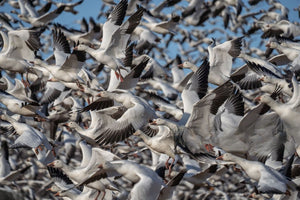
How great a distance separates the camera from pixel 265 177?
21.7 feet

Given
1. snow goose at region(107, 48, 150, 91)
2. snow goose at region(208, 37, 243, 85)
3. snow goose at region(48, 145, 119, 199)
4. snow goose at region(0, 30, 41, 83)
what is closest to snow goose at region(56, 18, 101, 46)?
snow goose at region(0, 30, 41, 83)

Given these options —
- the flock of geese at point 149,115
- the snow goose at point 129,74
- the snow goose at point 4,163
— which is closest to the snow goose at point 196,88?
the flock of geese at point 149,115

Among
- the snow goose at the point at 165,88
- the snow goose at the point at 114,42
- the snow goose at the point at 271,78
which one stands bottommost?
the snow goose at the point at 165,88

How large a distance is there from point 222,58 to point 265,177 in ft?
11.4

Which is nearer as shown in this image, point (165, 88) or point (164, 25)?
point (165, 88)

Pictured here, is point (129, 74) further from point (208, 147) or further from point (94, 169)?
point (208, 147)

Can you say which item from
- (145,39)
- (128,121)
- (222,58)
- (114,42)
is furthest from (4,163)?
(145,39)

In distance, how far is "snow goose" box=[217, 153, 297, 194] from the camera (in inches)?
250

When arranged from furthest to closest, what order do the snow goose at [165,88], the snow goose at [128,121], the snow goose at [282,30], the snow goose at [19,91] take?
the snow goose at [165,88], the snow goose at [282,30], the snow goose at [19,91], the snow goose at [128,121]

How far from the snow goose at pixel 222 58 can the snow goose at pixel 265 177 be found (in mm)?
2536

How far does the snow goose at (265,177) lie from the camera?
6339 millimetres

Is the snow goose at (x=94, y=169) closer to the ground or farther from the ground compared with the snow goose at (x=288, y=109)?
closer to the ground

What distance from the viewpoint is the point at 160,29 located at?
42.9 ft

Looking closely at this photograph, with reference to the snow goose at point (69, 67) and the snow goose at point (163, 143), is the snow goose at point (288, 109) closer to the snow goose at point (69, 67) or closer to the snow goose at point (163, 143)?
the snow goose at point (163, 143)
